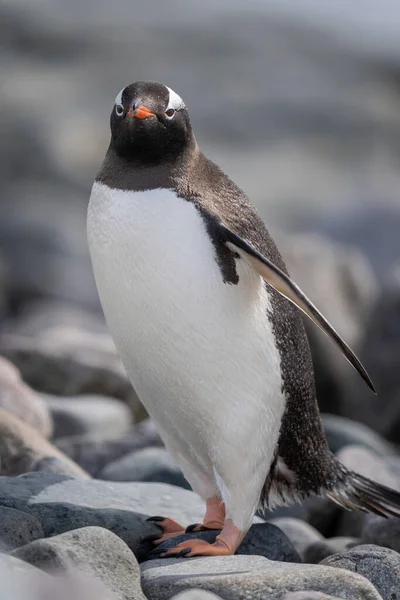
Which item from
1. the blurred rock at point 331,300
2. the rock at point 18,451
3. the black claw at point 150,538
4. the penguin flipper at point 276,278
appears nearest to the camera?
the penguin flipper at point 276,278

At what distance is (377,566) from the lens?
11.5ft

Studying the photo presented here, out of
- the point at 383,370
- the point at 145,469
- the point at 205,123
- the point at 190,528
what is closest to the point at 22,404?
the point at 145,469

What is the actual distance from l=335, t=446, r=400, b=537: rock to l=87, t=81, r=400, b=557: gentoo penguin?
3.38 feet

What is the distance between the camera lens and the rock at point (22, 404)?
5.45 metres

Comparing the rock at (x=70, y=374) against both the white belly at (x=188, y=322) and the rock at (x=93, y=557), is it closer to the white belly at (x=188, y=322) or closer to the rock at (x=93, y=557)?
the white belly at (x=188, y=322)

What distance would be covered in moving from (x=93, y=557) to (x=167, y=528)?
0.98m

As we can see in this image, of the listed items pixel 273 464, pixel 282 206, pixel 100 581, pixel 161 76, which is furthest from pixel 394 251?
pixel 100 581

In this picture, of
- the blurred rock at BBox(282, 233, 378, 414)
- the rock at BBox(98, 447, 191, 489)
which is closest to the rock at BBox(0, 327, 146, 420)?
the blurred rock at BBox(282, 233, 378, 414)

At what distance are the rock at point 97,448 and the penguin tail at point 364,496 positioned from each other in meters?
1.44

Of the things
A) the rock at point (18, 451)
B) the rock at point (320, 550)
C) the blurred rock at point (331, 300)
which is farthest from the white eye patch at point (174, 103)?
the blurred rock at point (331, 300)

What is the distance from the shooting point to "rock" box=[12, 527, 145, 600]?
Result: 2.96 metres

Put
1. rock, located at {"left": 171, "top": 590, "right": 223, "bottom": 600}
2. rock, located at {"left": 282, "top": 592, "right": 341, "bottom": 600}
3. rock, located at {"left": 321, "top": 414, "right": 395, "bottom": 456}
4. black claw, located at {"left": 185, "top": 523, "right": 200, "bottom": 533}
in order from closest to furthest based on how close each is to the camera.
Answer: rock, located at {"left": 171, "top": 590, "right": 223, "bottom": 600}
rock, located at {"left": 282, "top": 592, "right": 341, "bottom": 600}
black claw, located at {"left": 185, "top": 523, "right": 200, "bottom": 533}
rock, located at {"left": 321, "top": 414, "right": 395, "bottom": 456}

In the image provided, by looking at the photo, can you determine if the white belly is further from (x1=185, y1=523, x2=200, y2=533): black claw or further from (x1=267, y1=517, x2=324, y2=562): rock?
(x1=267, y1=517, x2=324, y2=562): rock

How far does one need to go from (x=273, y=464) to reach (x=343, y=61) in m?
18.6
